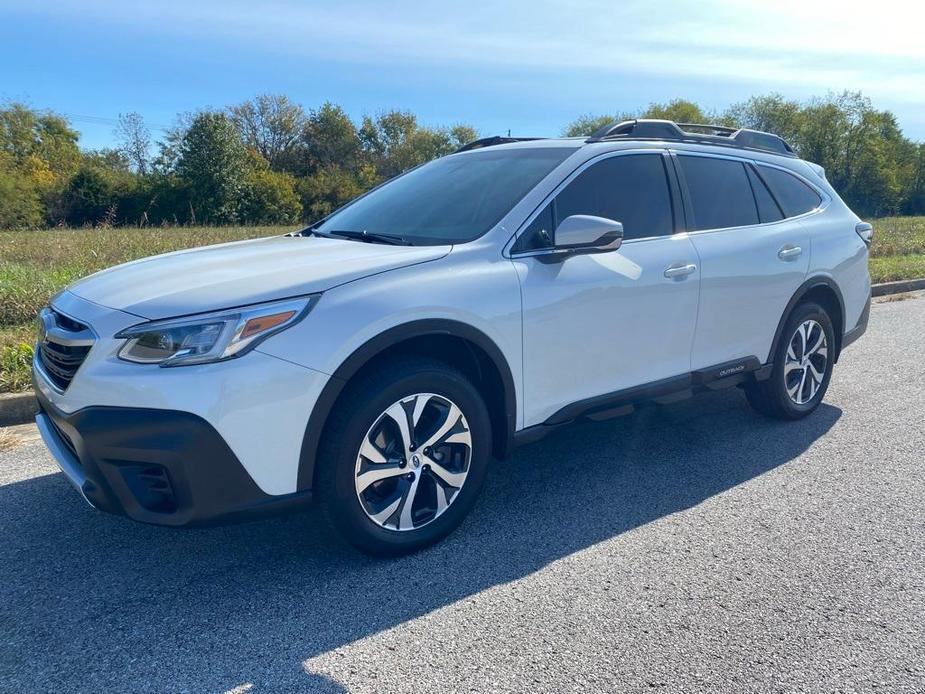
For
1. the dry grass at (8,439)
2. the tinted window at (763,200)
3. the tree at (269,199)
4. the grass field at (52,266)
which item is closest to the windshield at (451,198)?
the tinted window at (763,200)

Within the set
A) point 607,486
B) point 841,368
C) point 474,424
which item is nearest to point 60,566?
point 474,424

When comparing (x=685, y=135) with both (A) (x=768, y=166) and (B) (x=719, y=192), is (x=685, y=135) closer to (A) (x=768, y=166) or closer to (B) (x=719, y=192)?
(B) (x=719, y=192)

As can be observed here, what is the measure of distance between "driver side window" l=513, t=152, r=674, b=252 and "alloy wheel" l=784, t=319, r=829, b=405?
1.43 m

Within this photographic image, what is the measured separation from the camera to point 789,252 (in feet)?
14.8

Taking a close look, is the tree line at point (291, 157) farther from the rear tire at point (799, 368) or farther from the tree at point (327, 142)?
the rear tire at point (799, 368)

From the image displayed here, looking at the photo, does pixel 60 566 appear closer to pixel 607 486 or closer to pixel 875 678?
pixel 607 486

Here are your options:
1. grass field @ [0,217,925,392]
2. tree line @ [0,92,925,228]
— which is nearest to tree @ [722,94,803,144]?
tree line @ [0,92,925,228]

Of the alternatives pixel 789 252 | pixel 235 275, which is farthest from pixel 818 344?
pixel 235 275

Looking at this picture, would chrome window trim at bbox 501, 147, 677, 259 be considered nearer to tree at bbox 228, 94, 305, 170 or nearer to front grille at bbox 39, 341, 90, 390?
front grille at bbox 39, 341, 90, 390

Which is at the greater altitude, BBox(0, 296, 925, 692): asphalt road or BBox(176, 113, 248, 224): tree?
BBox(176, 113, 248, 224): tree

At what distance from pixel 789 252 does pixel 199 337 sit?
142 inches

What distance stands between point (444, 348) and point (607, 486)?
1.31 m

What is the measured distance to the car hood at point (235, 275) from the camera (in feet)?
8.77

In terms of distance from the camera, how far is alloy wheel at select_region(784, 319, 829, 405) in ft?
15.4
